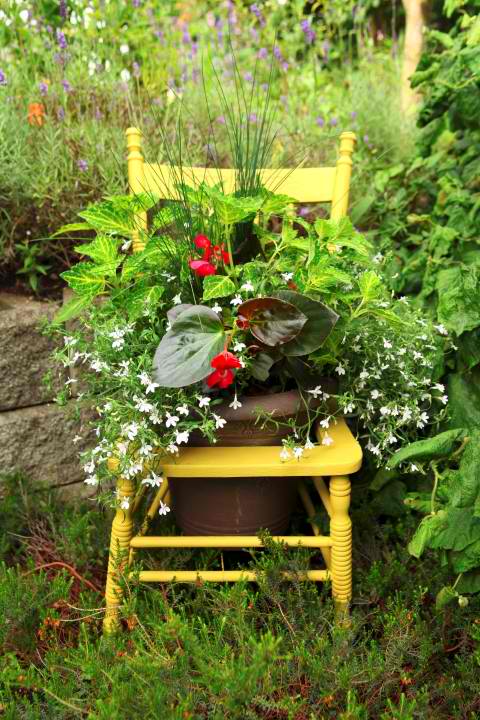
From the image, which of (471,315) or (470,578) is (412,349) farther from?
(470,578)

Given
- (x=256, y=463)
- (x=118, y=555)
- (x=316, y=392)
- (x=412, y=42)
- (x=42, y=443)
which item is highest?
(x=412, y=42)

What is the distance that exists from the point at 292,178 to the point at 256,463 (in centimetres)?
79

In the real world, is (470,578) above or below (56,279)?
below

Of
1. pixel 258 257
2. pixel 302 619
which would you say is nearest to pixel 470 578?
pixel 302 619

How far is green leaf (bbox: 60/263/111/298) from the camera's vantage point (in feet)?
4.41

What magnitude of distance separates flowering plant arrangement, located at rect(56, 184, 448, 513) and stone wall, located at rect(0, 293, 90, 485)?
1.31 feet

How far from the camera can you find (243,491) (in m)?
1.38

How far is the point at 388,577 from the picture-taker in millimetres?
1418

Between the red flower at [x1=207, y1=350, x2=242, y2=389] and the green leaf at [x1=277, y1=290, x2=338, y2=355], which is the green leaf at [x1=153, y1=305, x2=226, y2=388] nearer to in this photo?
the red flower at [x1=207, y1=350, x2=242, y2=389]

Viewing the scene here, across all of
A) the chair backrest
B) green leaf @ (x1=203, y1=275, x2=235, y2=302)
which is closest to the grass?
green leaf @ (x1=203, y1=275, x2=235, y2=302)

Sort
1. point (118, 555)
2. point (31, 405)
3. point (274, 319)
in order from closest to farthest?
point (274, 319), point (118, 555), point (31, 405)

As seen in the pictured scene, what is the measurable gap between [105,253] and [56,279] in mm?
686

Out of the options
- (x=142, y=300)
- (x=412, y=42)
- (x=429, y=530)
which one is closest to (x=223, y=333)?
(x=142, y=300)

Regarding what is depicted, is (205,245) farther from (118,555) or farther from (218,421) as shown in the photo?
(118,555)
